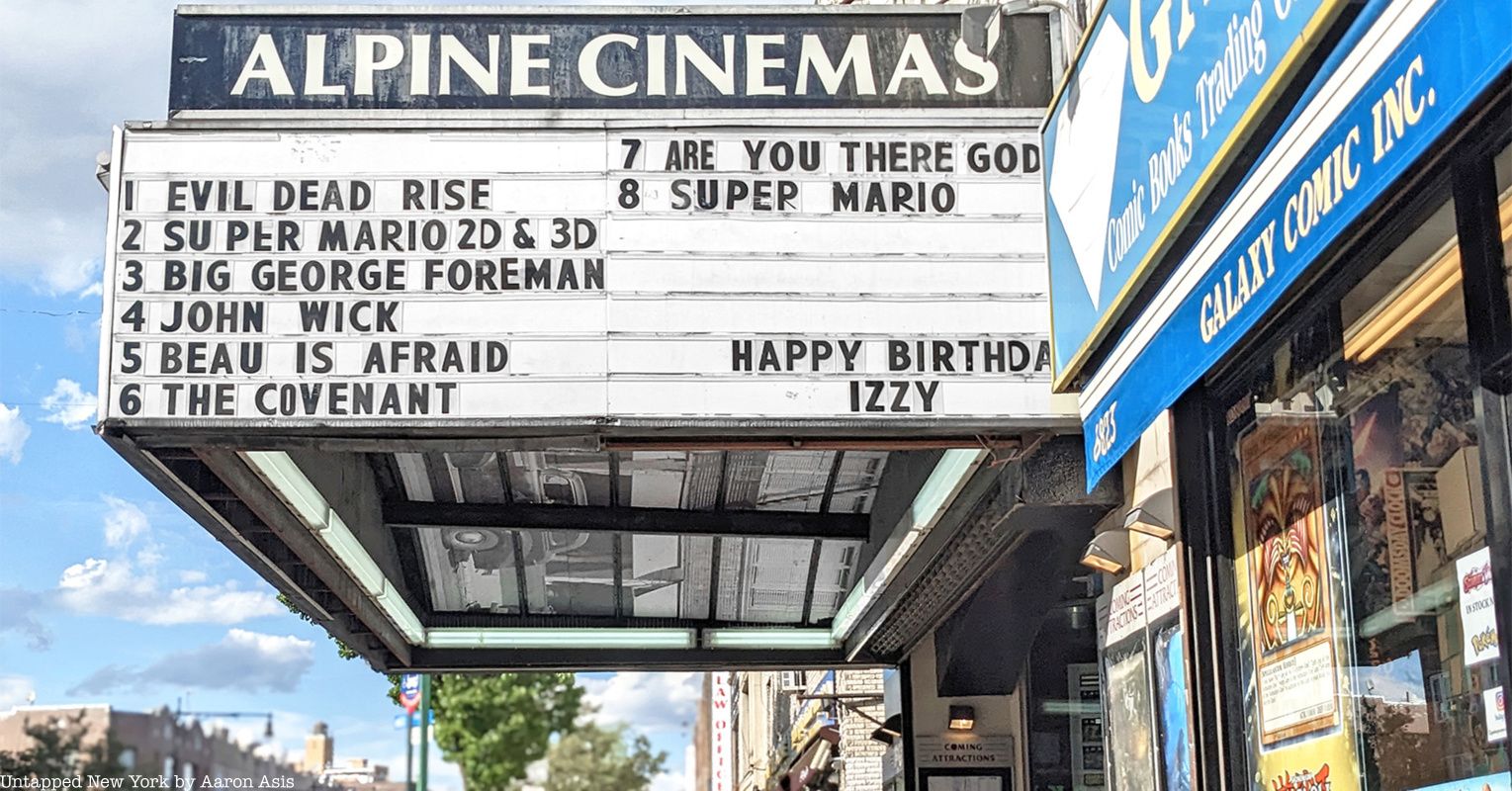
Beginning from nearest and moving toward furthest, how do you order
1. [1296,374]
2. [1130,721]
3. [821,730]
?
1. [1296,374]
2. [1130,721]
3. [821,730]

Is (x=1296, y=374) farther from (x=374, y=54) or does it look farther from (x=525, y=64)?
(x=374, y=54)

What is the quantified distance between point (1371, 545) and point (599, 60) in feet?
12.6

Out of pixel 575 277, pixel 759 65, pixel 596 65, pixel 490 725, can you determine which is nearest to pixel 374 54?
pixel 596 65

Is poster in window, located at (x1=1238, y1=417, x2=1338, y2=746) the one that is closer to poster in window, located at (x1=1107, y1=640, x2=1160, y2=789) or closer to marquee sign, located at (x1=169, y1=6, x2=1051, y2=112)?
poster in window, located at (x1=1107, y1=640, x2=1160, y2=789)

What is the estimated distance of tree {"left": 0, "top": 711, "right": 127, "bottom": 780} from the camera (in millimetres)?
7688

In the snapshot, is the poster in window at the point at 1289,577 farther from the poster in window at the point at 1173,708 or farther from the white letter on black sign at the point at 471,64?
the white letter on black sign at the point at 471,64

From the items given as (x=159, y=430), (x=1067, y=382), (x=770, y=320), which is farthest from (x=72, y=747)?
(x=1067, y=382)

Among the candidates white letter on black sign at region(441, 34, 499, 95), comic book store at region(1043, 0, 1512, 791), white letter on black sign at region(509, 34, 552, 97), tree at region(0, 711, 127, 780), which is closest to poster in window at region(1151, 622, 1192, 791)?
comic book store at region(1043, 0, 1512, 791)

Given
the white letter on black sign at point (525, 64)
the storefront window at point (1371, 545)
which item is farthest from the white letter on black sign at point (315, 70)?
the storefront window at point (1371, 545)

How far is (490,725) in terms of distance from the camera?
210ft

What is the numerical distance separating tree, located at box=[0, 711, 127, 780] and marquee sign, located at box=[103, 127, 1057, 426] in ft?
7.16

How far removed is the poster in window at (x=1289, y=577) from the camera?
494cm

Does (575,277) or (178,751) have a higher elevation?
(575,277)

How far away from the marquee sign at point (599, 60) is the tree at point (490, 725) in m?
54.8
